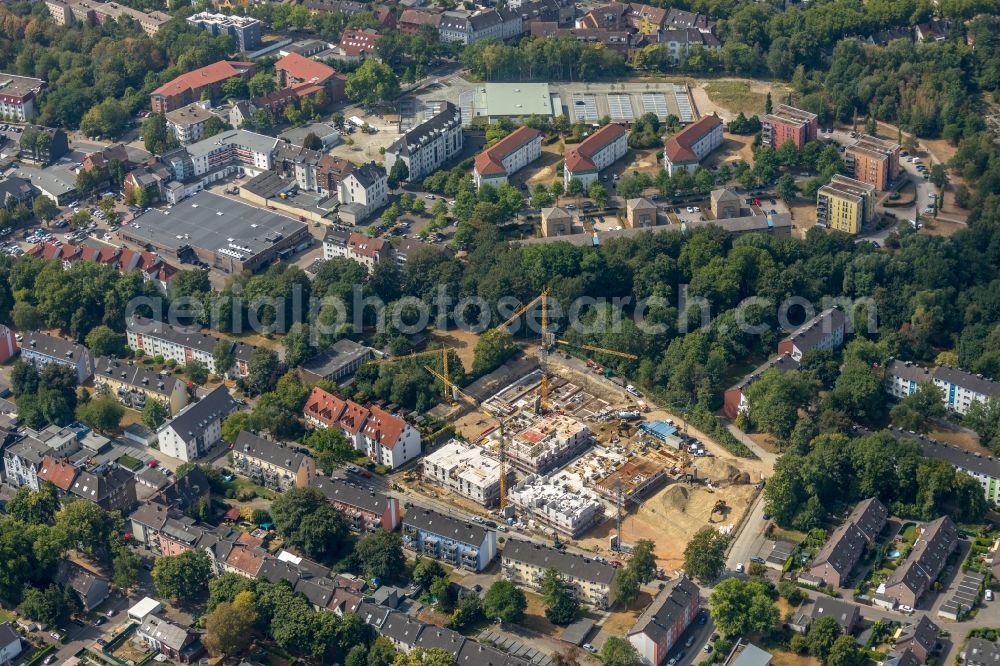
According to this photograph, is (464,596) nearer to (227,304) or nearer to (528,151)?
(227,304)

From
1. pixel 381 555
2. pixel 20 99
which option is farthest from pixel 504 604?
pixel 20 99

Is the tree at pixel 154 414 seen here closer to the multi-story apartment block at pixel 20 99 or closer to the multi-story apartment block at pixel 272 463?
the multi-story apartment block at pixel 272 463

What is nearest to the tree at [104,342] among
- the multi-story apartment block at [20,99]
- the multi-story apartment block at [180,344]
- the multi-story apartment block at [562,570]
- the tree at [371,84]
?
the multi-story apartment block at [180,344]

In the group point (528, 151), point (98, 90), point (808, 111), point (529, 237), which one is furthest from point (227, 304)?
point (808, 111)

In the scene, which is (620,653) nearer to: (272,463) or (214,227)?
(272,463)

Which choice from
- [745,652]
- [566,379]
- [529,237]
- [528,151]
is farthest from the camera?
[528,151]

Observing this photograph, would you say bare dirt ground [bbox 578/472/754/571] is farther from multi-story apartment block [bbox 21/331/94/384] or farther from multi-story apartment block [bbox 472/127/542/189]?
multi-story apartment block [bbox 472/127/542/189]
